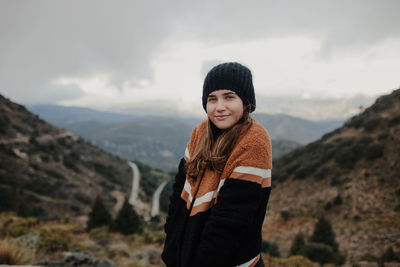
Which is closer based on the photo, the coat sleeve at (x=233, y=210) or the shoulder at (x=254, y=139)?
the coat sleeve at (x=233, y=210)

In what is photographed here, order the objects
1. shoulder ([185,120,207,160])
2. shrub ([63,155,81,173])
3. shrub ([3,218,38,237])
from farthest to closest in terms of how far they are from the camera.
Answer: shrub ([63,155,81,173]) < shrub ([3,218,38,237]) < shoulder ([185,120,207,160])

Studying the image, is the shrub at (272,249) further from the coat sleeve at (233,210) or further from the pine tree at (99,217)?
the coat sleeve at (233,210)

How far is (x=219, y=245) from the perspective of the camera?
1.45 meters

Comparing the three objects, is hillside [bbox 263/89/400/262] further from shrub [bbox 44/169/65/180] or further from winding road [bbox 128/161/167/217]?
shrub [bbox 44/169/65/180]

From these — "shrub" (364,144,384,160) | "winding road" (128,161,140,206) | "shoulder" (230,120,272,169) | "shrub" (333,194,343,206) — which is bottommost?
"winding road" (128,161,140,206)

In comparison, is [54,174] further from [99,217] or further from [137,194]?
[99,217]

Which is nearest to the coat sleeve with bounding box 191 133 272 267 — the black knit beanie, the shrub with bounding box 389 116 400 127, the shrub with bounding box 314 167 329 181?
the black knit beanie

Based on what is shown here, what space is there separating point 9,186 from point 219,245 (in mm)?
31691

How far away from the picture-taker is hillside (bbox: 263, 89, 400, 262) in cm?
1185

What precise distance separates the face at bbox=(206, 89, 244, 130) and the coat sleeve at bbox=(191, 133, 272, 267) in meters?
0.32

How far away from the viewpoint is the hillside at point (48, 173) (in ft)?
79.4

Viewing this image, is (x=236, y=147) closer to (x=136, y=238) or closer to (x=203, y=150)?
(x=203, y=150)

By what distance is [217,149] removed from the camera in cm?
172

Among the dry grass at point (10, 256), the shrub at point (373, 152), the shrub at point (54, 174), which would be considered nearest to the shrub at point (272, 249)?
the dry grass at point (10, 256)
